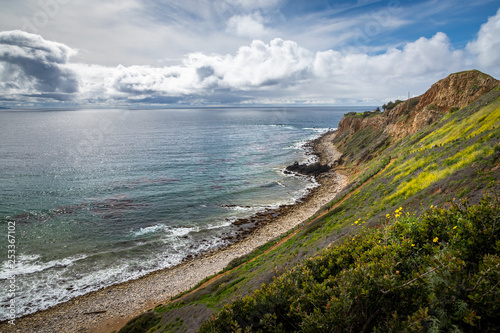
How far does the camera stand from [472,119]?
26969mm

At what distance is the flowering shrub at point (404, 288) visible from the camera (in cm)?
518

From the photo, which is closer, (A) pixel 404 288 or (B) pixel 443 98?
(A) pixel 404 288

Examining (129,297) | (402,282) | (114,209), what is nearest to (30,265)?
(129,297)

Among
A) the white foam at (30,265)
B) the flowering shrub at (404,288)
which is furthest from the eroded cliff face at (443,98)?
the white foam at (30,265)

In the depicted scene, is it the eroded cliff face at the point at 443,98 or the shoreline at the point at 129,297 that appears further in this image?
the eroded cliff face at the point at 443,98

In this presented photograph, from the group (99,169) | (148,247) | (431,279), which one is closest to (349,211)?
(431,279)

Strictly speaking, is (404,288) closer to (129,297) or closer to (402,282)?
(402,282)

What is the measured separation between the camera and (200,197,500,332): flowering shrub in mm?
5176

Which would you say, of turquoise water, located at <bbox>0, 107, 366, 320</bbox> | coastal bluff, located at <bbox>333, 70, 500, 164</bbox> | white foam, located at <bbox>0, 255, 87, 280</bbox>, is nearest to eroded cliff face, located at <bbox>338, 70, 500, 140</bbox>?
coastal bluff, located at <bbox>333, 70, 500, 164</bbox>

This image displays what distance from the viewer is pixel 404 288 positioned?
6285 mm

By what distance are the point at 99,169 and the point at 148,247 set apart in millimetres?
44906

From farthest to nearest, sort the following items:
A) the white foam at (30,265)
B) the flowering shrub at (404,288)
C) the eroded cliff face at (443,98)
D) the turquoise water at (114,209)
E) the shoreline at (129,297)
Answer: the eroded cliff face at (443,98)
the turquoise water at (114,209)
the white foam at (30,265)
the shoreline at (129,297)
the flowering shrub at (404,288)

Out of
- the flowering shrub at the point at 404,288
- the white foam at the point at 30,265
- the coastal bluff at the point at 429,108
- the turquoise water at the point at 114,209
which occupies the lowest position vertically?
the white foam at the point at 30,265

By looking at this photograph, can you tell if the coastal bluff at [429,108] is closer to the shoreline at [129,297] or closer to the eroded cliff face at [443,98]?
the eroded cliff face at [443,98]
